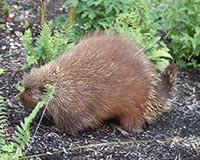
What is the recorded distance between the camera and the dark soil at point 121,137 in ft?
15.7

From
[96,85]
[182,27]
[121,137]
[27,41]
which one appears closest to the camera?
[96,85]

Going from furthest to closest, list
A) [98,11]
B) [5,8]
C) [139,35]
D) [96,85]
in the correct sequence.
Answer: [5,8]
[98,11]
[139,35]
[96,85]

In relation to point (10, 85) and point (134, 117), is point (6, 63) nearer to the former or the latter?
point (10, 85)

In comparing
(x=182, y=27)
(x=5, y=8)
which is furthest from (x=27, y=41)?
(x=182, y=27)

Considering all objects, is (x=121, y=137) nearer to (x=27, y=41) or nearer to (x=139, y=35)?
(x=139, y=35)

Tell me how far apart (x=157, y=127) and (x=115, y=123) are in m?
0.42

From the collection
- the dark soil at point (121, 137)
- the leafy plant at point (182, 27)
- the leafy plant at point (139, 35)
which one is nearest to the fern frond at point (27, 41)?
the dark soil at point (121, 137)

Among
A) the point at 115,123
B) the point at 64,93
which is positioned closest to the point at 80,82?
the point at 64,93

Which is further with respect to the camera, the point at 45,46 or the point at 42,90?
the point at 45,46

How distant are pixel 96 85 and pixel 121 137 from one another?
0.58 metres

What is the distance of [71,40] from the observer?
6.21m

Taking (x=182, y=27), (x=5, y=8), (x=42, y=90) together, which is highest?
(x=5, y=8)

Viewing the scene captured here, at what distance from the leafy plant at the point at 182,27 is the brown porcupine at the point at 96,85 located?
1.16 m

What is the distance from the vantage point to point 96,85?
4.91 meters
